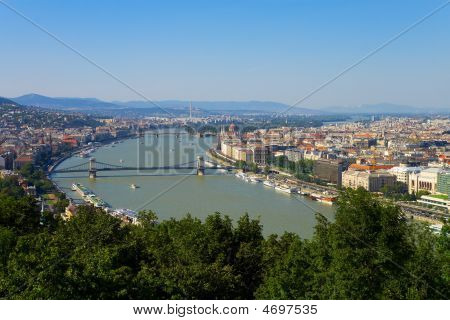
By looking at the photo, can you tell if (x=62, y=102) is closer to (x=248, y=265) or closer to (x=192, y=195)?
(x=192, y=195)

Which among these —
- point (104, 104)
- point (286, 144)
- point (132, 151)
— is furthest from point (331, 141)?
point (104, 104)

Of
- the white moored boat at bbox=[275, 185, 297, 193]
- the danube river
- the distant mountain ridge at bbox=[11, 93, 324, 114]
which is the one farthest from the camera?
the distant mountain ridge at bbox=[11, 93, 324, 114]

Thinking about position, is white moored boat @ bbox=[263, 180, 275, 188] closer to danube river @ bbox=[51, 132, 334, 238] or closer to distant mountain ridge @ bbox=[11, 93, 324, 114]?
danube river @ bbox=[51, 132, 334, 238]

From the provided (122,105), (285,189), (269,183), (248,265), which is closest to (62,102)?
(122,105)

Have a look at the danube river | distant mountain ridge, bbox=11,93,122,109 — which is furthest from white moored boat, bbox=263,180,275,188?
distant mountain ridge, bbox=11,93,122,109

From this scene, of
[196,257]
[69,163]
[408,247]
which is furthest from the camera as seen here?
[69,163]
